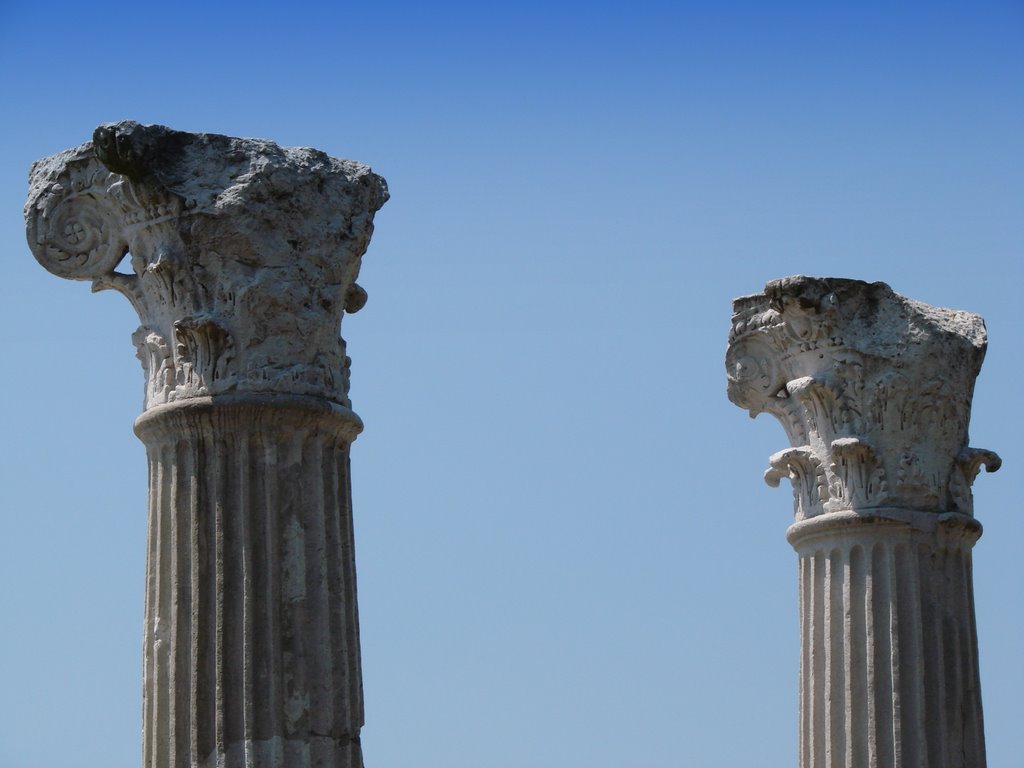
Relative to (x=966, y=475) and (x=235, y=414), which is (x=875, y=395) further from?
(x=235, y=414)

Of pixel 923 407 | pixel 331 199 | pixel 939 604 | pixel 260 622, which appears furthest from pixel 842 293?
pixel 260 622

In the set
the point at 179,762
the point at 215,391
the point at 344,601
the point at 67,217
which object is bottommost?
the point at 179,762

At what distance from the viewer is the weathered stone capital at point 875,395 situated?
27.3m

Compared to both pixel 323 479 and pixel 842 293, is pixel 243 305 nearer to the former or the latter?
pixel 323 479

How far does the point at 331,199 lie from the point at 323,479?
2.54m

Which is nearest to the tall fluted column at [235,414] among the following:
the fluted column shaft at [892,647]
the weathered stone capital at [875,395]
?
the weathered stone capital at [875,395]

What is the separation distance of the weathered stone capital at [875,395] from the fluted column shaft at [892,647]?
377 millimetres

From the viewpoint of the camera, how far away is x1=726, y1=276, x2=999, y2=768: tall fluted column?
26844 mm

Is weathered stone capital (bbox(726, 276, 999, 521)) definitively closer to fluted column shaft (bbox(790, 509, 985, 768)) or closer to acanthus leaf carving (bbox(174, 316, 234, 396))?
fluted column shaft (bbox(790, 509, 985, 768))

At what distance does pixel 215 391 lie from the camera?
20625 mm

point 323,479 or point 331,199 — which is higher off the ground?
point 331,199

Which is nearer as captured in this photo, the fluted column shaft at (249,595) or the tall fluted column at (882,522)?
the fluted column shaft at (249,595)

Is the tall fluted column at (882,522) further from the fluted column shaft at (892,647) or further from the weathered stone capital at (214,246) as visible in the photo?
the weathered stone capital at (214,246)

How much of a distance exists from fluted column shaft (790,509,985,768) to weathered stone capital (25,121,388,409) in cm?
819
